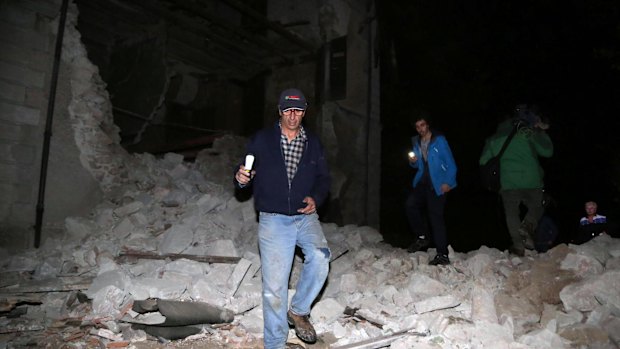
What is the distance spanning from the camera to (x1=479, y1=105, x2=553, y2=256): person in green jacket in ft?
13.4

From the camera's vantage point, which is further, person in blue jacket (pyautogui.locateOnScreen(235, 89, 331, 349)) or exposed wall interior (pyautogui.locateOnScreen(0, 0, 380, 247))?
exposed wall interior (pyautogui.locateOnScreen(0, 0, 380, 247))

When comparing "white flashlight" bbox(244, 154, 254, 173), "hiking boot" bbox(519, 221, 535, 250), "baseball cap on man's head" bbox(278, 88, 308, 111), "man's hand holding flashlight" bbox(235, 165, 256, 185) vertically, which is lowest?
"hiking boot" bbox(519, 221, 535, 250)

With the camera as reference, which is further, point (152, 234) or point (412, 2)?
point (412, 2)

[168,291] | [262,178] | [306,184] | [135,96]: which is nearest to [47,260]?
[168,291]

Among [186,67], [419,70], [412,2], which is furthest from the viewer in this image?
[419,70]

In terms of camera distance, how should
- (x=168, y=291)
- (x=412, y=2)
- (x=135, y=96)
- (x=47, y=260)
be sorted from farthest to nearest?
1. (x=412, y=2)
2. (x=135, y=96)
3. (x=47, y=260)
4. (x=168, y=291)

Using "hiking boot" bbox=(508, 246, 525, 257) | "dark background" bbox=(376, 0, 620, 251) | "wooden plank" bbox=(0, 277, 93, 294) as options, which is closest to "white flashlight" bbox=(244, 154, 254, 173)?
"wooden plank" bbox=(0, 277, 93, 294)

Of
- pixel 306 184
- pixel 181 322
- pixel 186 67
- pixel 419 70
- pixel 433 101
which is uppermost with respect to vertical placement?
pixel 419 70

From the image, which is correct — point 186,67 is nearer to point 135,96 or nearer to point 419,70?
point 135,96

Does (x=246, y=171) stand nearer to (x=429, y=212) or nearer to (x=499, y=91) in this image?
(x=429, y=212)

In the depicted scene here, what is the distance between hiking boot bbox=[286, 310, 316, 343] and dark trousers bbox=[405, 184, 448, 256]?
6.15 feet

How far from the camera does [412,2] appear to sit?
12.8m

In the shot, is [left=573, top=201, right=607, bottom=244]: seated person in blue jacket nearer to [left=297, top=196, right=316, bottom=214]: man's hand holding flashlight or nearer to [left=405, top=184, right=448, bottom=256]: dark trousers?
[left=405, top=184, right=448, bottom=256]: dark trousers

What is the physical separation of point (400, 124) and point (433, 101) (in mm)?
1764
